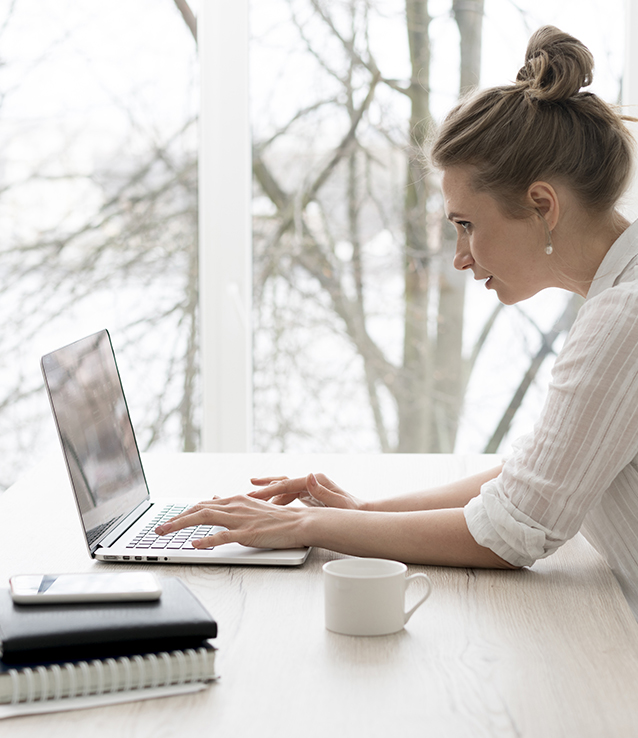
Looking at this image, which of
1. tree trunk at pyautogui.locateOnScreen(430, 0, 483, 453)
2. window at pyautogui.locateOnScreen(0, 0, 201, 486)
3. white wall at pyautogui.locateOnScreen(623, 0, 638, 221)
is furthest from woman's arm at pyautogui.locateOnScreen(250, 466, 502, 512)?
white wall at pyautogui.locateOnScreen(623, 0, 638, 221)

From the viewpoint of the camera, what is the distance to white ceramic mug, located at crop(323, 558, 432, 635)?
829mm

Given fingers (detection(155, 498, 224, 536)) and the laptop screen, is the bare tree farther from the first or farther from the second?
fingers (detection(155, 498, 224, 536))

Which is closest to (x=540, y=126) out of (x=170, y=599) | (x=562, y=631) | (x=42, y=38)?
(x=562, y=631)

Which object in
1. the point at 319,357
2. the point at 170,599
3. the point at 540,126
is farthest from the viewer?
the point at 319,357

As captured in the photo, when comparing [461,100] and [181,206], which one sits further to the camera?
[181,206]

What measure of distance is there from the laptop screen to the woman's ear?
65 centimetres

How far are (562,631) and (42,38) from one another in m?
2.42

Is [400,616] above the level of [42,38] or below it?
below

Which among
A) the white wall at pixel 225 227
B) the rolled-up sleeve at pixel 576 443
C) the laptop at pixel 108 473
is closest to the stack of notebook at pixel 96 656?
the laptop at pixel 108 473

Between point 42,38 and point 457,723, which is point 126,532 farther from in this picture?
point 42,38

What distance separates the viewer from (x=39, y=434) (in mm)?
2732

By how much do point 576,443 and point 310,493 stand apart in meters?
0.41

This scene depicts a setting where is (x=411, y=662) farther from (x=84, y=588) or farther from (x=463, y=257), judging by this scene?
(x=463, y=257)

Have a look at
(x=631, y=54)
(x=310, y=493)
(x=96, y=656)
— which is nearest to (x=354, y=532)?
(x=310, y=493)
